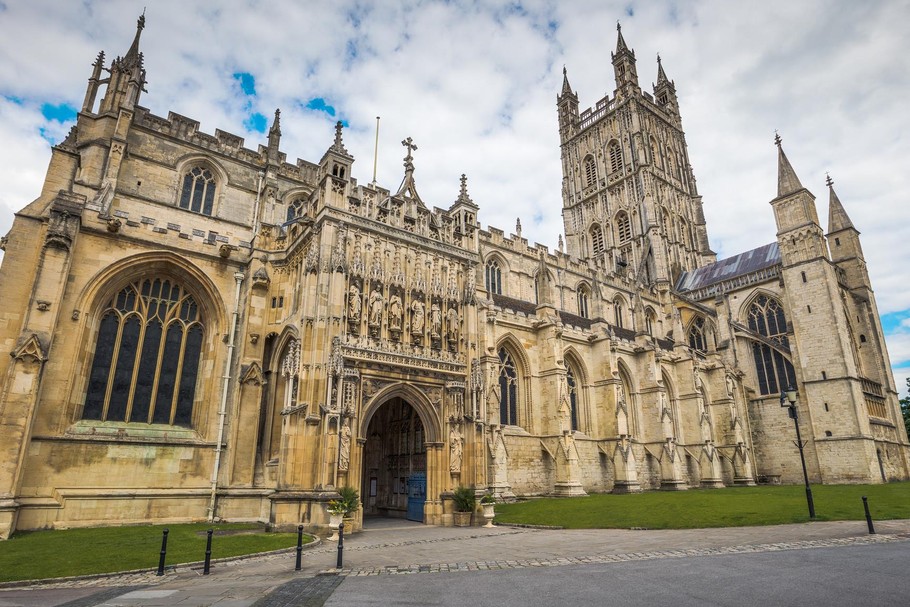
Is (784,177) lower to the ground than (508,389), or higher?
higher

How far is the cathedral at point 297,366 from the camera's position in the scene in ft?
54.9

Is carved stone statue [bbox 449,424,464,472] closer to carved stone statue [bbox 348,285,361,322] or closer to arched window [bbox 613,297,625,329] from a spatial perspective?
carved stone statue [bbox 348,285,361,322]

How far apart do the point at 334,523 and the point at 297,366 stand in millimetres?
4967

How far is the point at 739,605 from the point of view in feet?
21.4

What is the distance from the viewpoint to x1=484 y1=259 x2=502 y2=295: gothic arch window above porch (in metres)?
36.7

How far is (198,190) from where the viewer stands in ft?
84.7

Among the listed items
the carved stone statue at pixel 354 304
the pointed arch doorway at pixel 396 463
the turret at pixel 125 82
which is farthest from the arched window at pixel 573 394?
the turret at pixel 125 82

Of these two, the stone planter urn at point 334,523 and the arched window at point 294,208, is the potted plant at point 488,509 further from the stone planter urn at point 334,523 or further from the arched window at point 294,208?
the arched window at point 294,208

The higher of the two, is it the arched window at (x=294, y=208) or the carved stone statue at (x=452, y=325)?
the arched window at (x=294, y=208)

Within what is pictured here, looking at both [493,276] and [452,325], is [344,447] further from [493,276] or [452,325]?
[493,276]

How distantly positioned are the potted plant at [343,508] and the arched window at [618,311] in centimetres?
3195

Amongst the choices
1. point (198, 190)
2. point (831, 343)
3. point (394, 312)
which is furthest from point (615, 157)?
point (394, 312)

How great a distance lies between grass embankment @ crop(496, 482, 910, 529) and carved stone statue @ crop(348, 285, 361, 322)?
879 centimetres

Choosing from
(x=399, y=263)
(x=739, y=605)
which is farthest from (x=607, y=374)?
(x=739, y=605)
